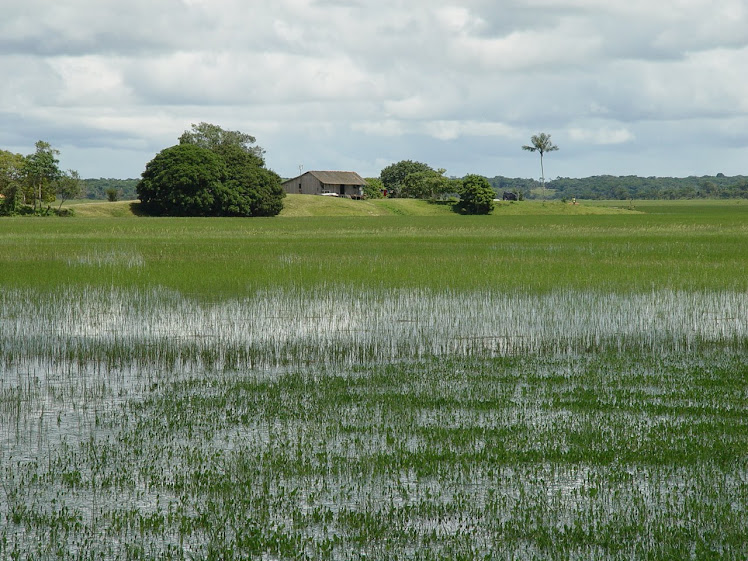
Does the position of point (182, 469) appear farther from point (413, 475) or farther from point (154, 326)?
point (154, 326)

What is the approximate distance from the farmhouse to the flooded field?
11839 centimetres

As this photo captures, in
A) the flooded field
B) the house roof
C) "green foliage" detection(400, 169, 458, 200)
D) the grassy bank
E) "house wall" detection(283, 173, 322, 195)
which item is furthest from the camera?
"house wall" detection(283, 173, 322, 195)

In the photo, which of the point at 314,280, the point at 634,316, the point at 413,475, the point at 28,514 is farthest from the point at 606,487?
the point at 314,280

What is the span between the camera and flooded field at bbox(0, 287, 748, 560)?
24.7 feet

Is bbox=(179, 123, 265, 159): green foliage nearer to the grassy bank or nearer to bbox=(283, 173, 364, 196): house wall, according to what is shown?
bbox=(283, 173, 364, 196): house wall

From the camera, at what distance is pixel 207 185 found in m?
94.8

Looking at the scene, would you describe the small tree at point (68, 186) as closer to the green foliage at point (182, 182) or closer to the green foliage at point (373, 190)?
the green foliage at point (182, 182)

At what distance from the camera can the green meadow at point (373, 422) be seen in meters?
7.61

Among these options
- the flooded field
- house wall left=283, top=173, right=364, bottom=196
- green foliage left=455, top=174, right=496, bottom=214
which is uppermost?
house wall left=283, top=173, right=364, bottom=196

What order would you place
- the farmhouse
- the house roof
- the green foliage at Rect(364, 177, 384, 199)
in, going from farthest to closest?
the green foliage at Rect(364, 177, 384, 199), the farmhouse, the house roof

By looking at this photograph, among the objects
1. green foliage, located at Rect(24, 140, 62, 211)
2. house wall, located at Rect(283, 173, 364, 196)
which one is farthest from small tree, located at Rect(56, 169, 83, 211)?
house wall, located at Rect(283, 173, 364, 196)

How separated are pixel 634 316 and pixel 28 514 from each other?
16.4m

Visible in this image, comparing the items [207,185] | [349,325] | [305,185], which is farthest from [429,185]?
[349,325]

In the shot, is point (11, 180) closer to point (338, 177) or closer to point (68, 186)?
point (68, 186)
